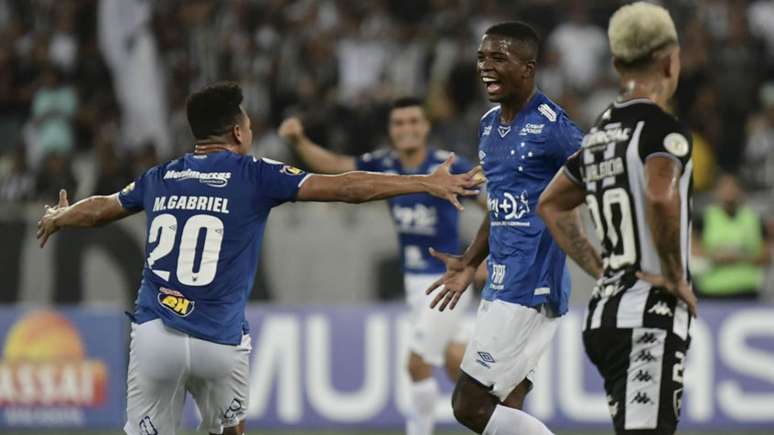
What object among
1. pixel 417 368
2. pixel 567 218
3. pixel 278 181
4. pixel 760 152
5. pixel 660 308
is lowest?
pixel 417 368

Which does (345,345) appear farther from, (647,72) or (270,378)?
(647,72)

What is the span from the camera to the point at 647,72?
6027 millimetres

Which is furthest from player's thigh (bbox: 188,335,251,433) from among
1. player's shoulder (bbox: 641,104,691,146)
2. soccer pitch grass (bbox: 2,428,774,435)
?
soccer pitch grass (bbox: 2,428,774,435)

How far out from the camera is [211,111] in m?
7.39

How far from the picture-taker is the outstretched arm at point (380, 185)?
23.7 feet

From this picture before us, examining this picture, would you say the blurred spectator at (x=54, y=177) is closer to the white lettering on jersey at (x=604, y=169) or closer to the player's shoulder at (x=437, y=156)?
the player's shoulder at (x=437, y=156)

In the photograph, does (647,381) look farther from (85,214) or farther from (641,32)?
(85,214)

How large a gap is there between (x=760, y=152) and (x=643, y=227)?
1039cm

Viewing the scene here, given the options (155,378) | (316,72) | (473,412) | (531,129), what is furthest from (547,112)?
(316,72)

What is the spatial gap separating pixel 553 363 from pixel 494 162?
5.79 meters

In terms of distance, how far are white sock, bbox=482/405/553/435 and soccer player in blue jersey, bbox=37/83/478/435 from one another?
1.21 metres

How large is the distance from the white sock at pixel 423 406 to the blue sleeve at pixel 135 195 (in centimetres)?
369

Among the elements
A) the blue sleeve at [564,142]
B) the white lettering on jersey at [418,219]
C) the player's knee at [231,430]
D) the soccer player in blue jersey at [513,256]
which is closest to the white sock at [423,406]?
the white lettering on jersey at [418,219]

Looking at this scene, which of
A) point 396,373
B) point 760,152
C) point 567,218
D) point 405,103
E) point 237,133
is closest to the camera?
point 567,218
